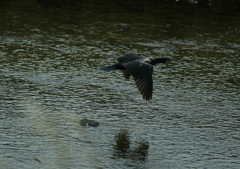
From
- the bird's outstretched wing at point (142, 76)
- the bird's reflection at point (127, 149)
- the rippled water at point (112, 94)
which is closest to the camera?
the bird's reflection at point (127, 149)

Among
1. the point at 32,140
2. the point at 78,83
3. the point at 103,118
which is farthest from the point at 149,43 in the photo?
the point at 32,140

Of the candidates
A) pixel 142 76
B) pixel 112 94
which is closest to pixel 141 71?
pixel 142 76

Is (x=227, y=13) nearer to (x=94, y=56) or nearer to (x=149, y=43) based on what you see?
(x=149, y=43)

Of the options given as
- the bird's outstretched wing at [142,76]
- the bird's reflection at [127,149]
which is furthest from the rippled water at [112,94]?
the bird's outstretched wing at [142,76]

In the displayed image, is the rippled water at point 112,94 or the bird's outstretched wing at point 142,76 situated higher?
the bird's outstretched wing at point 142,76

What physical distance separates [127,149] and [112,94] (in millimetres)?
3031

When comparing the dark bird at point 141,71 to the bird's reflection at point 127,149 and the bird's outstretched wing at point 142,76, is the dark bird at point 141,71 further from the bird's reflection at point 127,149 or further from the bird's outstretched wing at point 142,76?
the bird's reflection at point 127,149

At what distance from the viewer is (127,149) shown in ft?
24.8

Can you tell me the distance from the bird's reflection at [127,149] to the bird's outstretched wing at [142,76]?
832 millimetres

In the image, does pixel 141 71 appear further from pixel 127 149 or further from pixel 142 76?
pixel 127 149

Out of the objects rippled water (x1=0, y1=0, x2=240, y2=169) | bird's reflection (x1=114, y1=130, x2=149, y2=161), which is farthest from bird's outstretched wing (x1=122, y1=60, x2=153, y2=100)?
bird's reflection (x1=114, y1=130, x2=149, y2=161)

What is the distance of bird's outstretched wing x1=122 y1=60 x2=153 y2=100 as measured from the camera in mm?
8656

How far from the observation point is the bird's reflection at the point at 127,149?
7.30 m

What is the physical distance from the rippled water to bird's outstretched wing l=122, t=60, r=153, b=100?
542 millimetres
